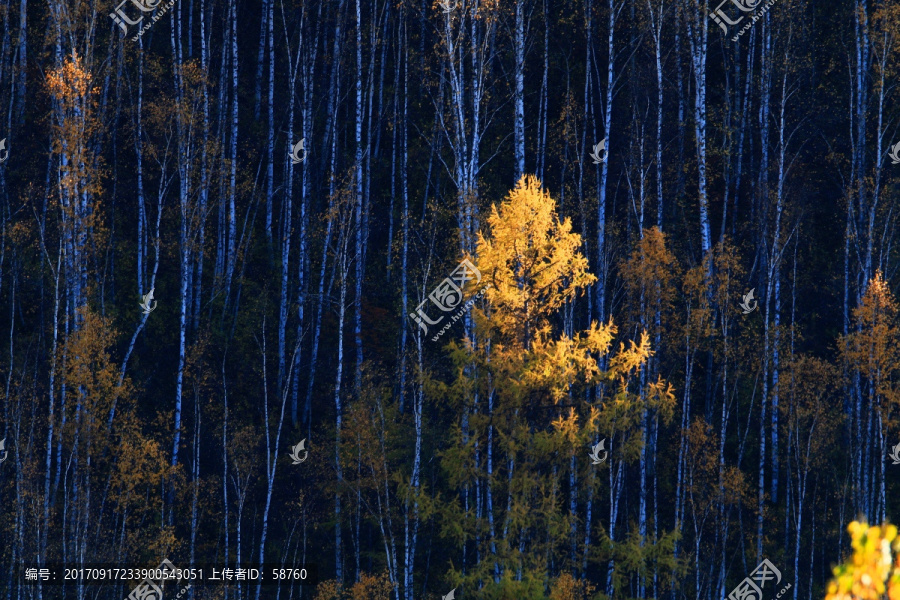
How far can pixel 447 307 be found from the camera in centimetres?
2009

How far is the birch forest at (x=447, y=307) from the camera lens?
17500 mm

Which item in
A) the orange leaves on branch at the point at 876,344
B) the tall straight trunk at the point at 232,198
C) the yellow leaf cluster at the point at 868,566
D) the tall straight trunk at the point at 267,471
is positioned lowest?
the tall straight trunk at the point at 267,471

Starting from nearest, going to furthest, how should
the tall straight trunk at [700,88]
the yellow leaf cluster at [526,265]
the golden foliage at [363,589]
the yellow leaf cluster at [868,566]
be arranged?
the yellow leaf cluster at [868,566] → the yellow leaf cluster at [526,265] → the golden foliage at [363,589] → the tall straight trunk at [700,88]

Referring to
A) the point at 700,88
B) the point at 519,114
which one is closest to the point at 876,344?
the point at 700,88

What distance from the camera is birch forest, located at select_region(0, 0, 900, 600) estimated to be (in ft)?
57.4

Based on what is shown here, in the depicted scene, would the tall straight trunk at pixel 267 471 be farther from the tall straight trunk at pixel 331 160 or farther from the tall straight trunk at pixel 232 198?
the tall straight trunk at pixel 232 198

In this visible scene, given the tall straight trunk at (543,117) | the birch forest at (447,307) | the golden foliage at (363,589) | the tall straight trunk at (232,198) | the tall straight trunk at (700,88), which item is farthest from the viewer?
the tall straight trunk at (543,117)

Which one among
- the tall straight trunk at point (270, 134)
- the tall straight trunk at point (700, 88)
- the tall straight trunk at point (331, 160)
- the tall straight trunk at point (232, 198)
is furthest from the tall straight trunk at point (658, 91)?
the tall straight trunk at point (232, 198)

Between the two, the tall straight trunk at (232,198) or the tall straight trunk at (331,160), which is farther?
the tall straight trunk at (232,198)

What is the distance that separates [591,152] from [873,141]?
8.30 metres

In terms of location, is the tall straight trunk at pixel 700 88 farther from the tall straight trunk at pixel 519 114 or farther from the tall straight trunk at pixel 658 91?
the tall straight trunk at pixel 519 114

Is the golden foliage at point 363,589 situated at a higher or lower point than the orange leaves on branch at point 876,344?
lower

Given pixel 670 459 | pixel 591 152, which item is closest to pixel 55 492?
pixel 670 459

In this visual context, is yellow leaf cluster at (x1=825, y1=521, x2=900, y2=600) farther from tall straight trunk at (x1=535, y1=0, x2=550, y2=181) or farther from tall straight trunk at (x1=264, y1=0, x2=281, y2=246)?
tall straight trunk at (x1=264, y1=0, x2=281, y2=246)
